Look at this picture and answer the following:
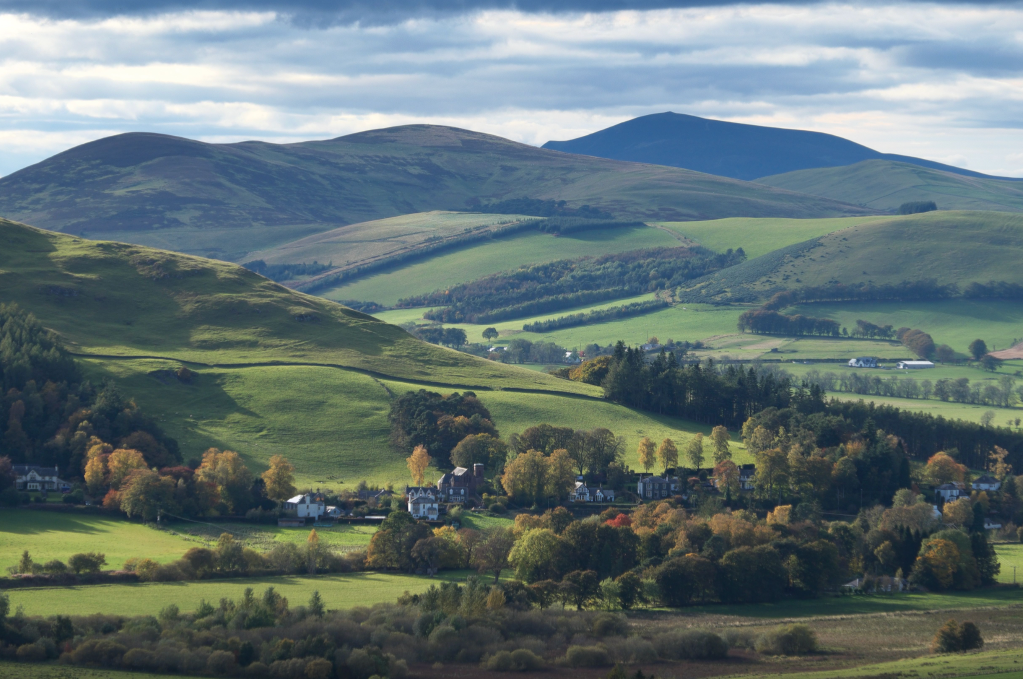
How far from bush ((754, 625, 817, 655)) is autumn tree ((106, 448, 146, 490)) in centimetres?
6628

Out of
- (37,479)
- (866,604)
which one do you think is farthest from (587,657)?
(37,479)

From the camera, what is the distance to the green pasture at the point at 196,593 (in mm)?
83000

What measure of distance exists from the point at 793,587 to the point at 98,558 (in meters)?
55.0

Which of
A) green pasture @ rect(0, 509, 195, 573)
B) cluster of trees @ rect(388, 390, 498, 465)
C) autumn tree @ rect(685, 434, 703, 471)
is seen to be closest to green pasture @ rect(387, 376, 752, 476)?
autumn tree @ rect(685, 434, 703, 471)

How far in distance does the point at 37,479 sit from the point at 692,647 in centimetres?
7300

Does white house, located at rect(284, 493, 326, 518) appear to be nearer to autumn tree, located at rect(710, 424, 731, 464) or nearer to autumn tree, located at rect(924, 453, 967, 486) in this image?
autumn tree, located at rect(710, 424, 731, 464)

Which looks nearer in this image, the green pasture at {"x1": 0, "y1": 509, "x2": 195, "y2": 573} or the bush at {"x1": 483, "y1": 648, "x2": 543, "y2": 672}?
the bush at {"x1": 483, "y1": 648, "x2": 543, "y2": 672}

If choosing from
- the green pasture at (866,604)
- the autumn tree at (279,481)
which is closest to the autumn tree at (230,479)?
the autumn tree at (279,481)

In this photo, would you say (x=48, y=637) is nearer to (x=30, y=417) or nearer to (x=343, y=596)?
(x=343, y=596)

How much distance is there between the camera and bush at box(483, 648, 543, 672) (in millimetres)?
75375

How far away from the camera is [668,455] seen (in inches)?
5605

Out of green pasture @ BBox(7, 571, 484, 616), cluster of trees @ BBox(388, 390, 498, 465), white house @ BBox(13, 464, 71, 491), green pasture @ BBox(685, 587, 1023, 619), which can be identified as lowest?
green pasture @ BBox(685, 587, 1023, 619)

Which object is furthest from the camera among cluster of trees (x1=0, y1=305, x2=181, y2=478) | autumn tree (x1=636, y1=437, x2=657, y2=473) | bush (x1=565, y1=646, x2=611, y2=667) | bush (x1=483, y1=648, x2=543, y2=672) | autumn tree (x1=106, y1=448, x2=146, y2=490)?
autumn tree (x1=636, y1=437, x2=657, y2=473)

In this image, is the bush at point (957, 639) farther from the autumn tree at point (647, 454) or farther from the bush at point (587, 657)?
the autumn tree at point (647, 454)
